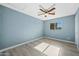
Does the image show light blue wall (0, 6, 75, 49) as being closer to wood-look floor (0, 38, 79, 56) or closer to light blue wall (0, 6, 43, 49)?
light blue wall (0, 6, 43, 49)

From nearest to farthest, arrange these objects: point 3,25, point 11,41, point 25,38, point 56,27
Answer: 1. point 3,25
2. point 11,41
3. point 25,38
4. point 56,27

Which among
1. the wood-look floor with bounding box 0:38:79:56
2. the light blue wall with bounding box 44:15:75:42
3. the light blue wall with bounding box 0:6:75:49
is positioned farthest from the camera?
the light blue wall with bounding box 44:15:75:42

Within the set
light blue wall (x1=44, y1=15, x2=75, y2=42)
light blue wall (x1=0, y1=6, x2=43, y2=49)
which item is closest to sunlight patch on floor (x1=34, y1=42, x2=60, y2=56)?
light blue wall (x1=0, y1=6, x2=43, y2=49)

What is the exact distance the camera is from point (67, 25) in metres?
5.17

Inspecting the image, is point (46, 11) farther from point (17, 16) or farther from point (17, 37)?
point (17, 37)

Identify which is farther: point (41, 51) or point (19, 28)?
point (19, 28)

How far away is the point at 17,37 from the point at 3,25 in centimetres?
113

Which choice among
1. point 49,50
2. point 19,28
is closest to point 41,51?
point 49,50

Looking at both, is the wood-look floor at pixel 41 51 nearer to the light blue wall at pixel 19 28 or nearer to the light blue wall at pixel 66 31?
the light blue wall at pixel 19 28

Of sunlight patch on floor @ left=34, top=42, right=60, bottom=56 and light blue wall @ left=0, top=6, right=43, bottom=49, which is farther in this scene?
light blue wall @ left=0, top=6, right=43, bottom=49

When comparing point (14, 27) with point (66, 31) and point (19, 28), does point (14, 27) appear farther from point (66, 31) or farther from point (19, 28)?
point (66, 31)

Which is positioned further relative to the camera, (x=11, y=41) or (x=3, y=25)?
(x=11, y=41)

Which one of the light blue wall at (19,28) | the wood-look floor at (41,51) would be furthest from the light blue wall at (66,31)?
the wood-look floor at (41,51)

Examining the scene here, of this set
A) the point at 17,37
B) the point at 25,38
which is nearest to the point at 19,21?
the point at 17,37
